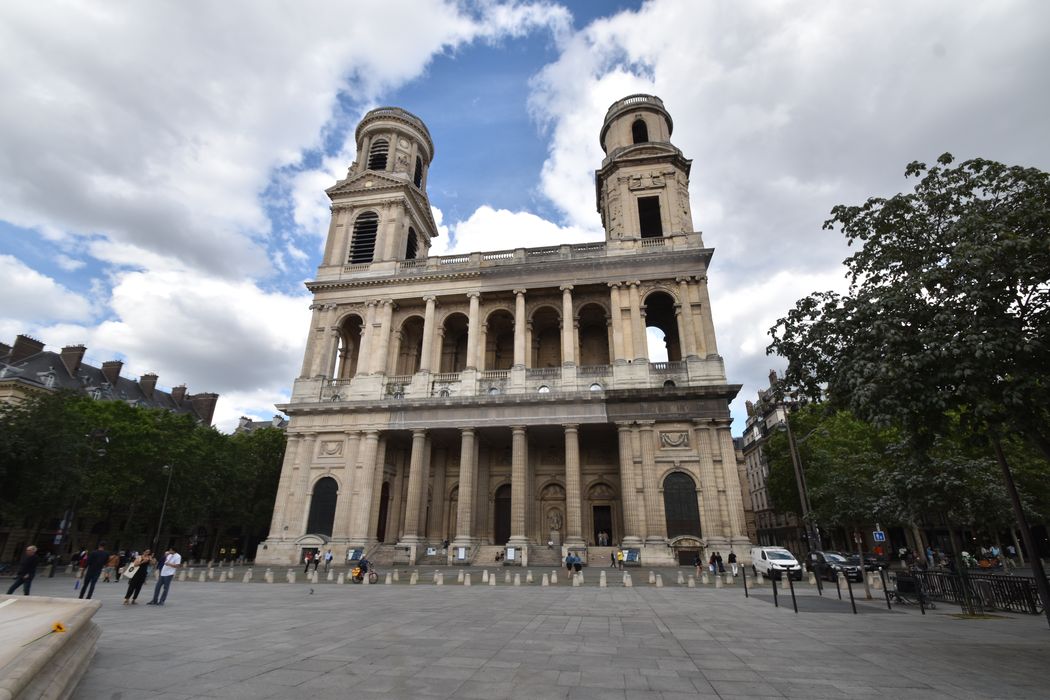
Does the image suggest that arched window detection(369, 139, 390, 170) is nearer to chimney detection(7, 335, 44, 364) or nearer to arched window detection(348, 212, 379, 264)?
arched window detection(348, 212, 379, 264)

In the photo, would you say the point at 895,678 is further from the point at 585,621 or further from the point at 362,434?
the point at 362,434

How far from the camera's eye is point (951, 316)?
8023 mm

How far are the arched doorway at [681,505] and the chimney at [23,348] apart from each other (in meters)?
52.4

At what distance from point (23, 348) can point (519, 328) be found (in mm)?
43566

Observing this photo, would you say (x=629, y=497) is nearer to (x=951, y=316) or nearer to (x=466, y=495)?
(x=466, y=495)

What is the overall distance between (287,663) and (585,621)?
20.2ft

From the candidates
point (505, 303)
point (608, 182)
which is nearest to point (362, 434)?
point (505, 303)

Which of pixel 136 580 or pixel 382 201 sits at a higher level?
pixel 382 201

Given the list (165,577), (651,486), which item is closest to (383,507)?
(651,486)

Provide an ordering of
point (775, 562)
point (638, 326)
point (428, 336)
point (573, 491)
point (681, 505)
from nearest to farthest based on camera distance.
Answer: point (775, 562) → point (681, 505) → point (573, 491) → point (638, 326) → point (428, 336)

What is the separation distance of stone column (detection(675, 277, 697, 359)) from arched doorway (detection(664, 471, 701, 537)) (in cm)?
727

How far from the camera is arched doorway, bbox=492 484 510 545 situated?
32.4m

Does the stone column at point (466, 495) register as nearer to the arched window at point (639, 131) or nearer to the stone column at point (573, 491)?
the stone column at point (573, 491)

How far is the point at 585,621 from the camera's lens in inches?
419
